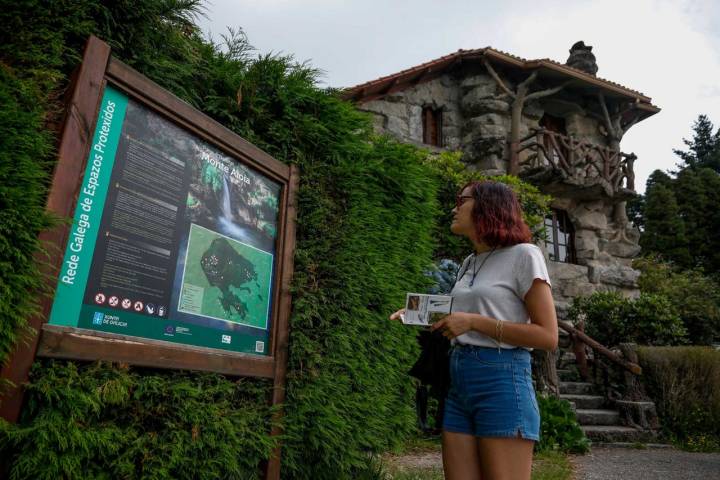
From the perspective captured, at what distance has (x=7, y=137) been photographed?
65.5 inches

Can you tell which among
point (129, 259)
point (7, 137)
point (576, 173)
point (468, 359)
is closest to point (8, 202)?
point (7, 137)

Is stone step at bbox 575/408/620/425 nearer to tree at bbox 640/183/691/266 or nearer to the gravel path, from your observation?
the gravel path

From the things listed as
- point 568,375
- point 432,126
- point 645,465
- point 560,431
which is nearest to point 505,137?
point 432,126

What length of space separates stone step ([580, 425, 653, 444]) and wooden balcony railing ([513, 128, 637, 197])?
746 cm

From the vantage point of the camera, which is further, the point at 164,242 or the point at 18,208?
the point at 164,242

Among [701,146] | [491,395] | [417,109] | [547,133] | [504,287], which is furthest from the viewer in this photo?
[701,146]

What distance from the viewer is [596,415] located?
7898 mm

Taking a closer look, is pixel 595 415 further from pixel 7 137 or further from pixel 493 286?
pixel 7 137

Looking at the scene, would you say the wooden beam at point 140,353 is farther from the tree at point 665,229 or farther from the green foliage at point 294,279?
the tree at point 665,229

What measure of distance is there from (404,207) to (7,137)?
8.71ft

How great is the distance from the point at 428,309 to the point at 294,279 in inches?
45.8

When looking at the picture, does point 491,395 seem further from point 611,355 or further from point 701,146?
point 701,146

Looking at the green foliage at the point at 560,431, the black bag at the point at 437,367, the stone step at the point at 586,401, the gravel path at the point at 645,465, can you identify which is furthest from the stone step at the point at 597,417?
the black bag at the point at 437,367

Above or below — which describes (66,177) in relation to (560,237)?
below
